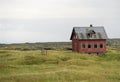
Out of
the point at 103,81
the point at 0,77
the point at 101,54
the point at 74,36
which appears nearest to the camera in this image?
the point at 103,81

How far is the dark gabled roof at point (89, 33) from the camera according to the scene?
72.4 meters

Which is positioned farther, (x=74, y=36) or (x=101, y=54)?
(x=74, y=36)

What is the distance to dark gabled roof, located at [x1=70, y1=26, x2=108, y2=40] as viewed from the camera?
72412 mm

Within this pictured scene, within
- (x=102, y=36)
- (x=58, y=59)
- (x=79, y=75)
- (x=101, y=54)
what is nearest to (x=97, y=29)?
(x=102, y=36)

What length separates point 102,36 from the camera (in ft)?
240

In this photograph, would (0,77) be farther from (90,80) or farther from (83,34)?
(83,34)

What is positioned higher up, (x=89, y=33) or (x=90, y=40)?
(x=89, y=33)

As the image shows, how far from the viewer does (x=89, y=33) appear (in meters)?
72.6

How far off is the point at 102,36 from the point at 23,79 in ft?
147

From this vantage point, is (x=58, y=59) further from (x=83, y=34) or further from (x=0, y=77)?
(x=0, y=77)

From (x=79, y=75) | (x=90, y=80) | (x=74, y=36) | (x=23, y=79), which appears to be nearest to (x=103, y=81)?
(x=90, y=80)

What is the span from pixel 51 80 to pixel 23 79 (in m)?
2.62

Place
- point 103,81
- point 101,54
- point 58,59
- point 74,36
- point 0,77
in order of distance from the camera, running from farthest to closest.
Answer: point 74,36 → point 101,54 → point 58,59 → point 0,77 → point 103,81

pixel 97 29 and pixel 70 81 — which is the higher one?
pixel 97 29
